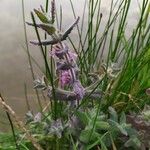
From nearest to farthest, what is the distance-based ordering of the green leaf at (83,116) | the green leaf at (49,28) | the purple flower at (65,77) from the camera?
1. the green leaf at (49,28)
2. the purple flower at (65,77)
3. the green leaf at (83,116)

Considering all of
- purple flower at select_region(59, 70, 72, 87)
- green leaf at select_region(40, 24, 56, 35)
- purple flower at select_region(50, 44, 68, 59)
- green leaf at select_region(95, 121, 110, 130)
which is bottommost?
green leaf at select_region(95, 121, 110, 130)

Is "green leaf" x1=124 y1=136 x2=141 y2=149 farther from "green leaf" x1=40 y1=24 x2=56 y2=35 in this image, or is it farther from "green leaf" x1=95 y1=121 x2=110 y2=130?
"green leaf" x1=40 y1=24 x2=56 y2=35

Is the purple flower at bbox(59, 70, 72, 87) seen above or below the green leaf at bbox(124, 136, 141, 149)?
above

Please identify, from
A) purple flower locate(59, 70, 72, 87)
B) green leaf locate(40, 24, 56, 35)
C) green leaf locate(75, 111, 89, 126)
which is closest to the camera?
green leaf locate(40, 24, 56, 35)

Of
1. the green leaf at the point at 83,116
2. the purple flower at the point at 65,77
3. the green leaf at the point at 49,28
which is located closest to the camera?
the green leaf at the point at 49,28

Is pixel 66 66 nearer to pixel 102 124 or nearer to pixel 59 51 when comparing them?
pixel 59 51

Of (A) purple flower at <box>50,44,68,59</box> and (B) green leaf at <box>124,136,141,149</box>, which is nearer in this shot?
(A) purple flower at <box>50,44,68,59</box>

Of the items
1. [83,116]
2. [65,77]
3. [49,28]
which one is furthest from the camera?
[83,116]

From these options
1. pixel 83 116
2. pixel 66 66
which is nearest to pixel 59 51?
pixel 66 66

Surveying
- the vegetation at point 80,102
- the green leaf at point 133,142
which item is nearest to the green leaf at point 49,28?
the vegetation at point 80,102

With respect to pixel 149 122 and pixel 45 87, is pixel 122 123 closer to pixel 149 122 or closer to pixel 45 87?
pixel 149 122

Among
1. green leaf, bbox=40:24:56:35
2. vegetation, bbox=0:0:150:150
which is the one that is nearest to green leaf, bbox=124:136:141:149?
vegetation, bbox=0:0:150:150

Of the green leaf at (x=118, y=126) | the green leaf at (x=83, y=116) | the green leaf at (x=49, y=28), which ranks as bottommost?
the green leaf at (x=118, y=126)

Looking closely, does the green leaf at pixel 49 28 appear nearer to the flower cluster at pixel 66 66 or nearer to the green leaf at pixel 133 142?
the flower cluster at pixel 66 66
